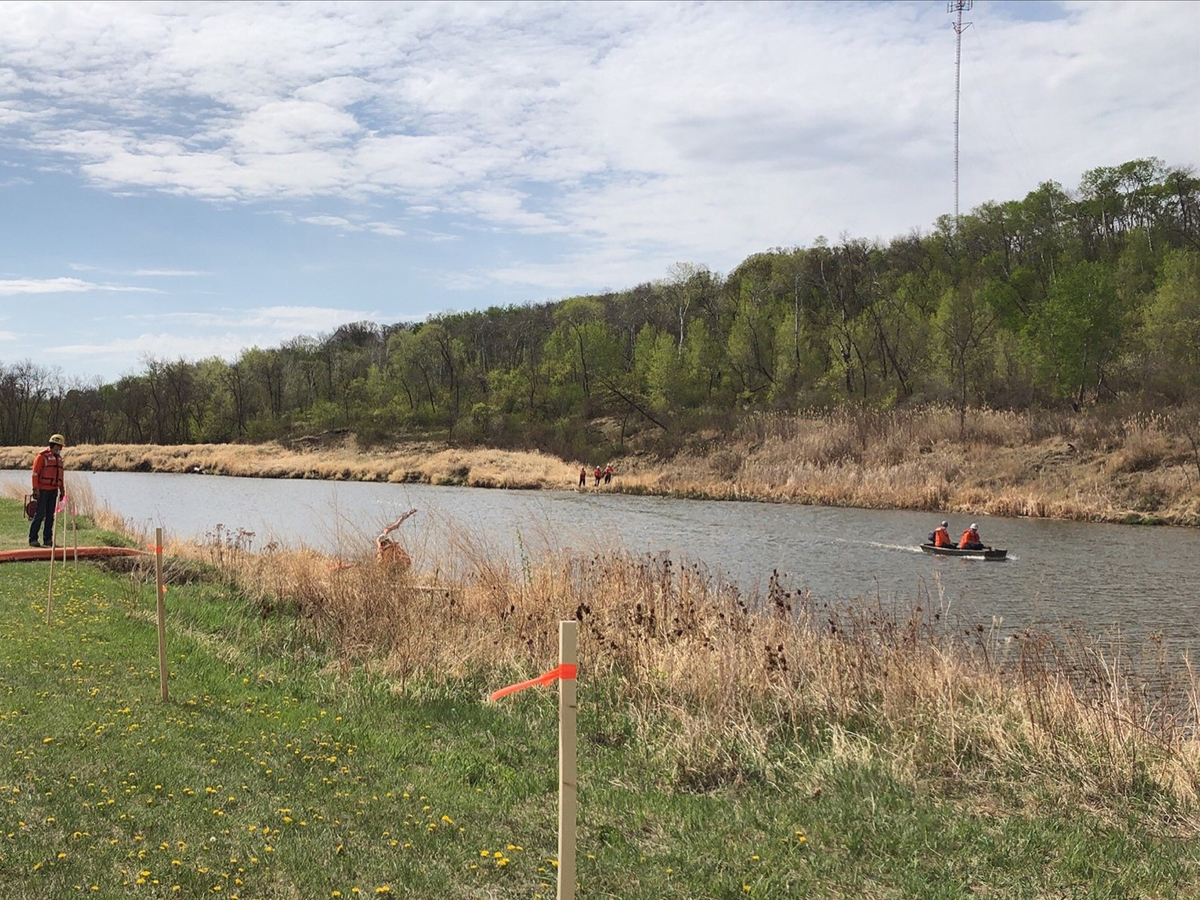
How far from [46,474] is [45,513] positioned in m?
0.87

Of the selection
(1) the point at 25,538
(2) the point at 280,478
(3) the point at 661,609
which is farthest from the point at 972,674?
(2) the point at 280,478

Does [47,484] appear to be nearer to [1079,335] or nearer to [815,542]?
[815,542]

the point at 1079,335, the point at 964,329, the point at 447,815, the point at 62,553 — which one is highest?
the point at 964,329

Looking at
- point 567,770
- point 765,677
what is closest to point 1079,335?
point 765,677

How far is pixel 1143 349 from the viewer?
1918 inches

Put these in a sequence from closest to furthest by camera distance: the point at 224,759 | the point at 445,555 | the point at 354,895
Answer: the point at 354,895
the point at 224,759
the point at 445,555

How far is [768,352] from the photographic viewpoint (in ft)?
252

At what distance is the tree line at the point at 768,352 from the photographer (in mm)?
49250

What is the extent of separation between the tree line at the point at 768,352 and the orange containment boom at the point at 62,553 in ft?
135

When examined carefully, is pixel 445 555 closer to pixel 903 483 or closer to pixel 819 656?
pixel 819 656

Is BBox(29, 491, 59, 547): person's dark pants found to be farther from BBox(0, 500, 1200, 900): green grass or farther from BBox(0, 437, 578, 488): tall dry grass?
BBox(0, 437, 578, 488): tall dry grass

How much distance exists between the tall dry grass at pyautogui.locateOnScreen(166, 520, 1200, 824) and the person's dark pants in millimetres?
6221

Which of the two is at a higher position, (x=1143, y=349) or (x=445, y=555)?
(x=1143, y=349)

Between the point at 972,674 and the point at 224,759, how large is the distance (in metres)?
6.68
